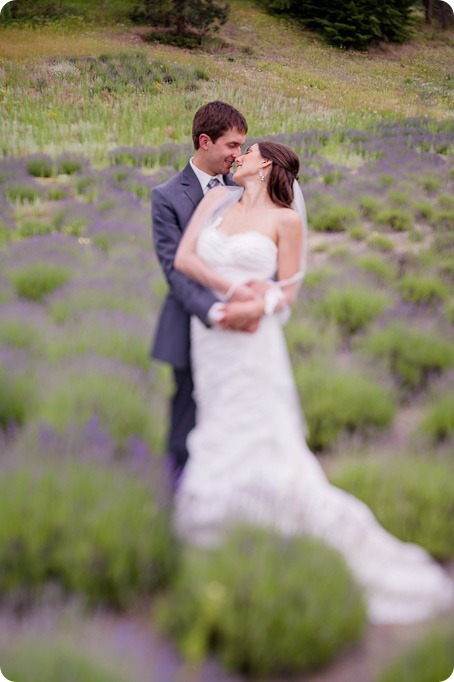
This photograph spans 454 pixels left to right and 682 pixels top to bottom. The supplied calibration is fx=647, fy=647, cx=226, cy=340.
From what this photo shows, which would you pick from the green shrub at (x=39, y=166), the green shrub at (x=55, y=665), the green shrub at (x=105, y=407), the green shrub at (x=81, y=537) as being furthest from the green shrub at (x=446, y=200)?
the green shrub at (x=55, y=665)

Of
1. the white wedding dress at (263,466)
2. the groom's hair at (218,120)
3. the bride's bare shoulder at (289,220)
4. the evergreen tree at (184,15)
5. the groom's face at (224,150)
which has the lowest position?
the white wedding dress at (263,466)

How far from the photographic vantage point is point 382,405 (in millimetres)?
2826

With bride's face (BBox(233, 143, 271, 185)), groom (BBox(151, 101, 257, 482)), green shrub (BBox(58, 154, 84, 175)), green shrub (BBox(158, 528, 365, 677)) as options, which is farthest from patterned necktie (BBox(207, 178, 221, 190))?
green shrub (BBox(158, 528, 365, 677))

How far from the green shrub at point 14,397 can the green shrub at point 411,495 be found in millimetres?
1373

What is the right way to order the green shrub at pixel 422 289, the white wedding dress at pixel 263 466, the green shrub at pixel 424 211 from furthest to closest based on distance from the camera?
the green shrub at pixel 424 211
the green shrub at pixel 422 289
the white wedding dress at pixel 263 466

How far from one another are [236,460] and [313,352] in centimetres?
63

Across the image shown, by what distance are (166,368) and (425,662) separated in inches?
64.0

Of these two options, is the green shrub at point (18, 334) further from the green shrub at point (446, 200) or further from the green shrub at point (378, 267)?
the green shrub at point (446, 200)

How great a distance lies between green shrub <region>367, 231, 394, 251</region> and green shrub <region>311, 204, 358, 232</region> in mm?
169

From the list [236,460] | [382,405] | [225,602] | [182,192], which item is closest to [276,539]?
[225,602]

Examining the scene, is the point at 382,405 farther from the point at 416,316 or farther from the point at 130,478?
the point at 130,478

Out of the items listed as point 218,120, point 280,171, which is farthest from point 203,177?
point 280,171

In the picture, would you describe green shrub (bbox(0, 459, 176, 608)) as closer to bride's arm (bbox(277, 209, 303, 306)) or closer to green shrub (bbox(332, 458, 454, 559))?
green shrub (bbox(332, 458, 454, 559))

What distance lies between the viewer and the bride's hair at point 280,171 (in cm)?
289
